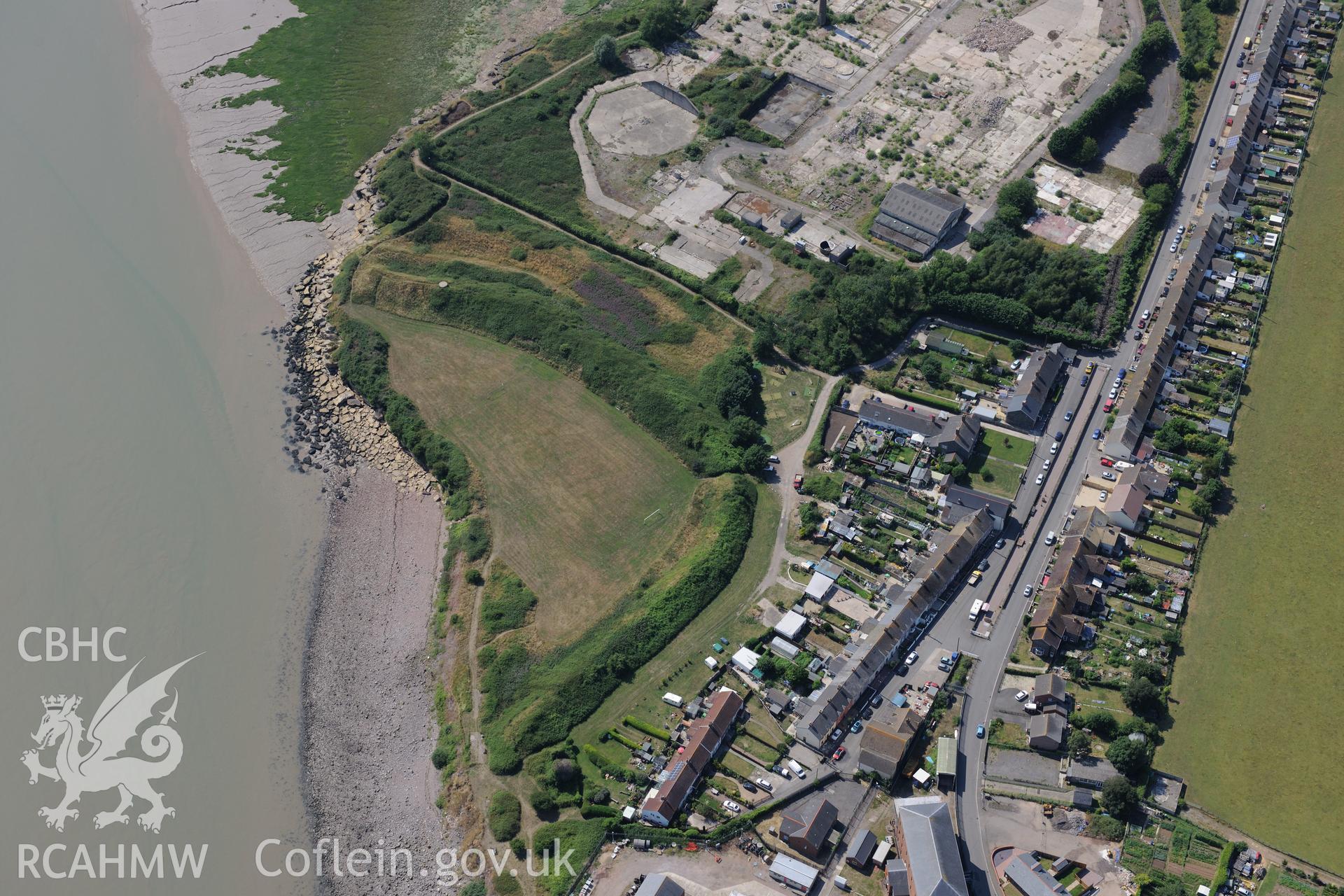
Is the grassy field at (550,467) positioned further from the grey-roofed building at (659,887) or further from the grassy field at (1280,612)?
the grassy field at (1280,612)

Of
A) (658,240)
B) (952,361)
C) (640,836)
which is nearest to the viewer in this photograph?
(640,836)

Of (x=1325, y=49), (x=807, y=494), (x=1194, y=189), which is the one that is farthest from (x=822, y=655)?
(x=1325, y=49)

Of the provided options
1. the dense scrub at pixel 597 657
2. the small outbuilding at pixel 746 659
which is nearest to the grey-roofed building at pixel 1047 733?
the small outbuilding at pixel 746 659

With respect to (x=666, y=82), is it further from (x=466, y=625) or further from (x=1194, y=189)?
(x=466, y=625)

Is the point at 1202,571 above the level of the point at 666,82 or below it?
below

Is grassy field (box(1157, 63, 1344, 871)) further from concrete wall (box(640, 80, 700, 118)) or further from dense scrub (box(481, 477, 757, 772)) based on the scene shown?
concrete wall (box(640, 80, 700, 118))

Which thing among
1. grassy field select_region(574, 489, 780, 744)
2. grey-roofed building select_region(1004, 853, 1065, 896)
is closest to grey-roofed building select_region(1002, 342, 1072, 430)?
grassy field select_region(574, 489, 780, 744)

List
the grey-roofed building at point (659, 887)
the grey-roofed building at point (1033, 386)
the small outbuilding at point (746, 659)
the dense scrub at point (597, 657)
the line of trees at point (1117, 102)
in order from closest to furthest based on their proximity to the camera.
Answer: the grey-roofed building at point (659, 887) → the dense scrub at point (597, 657) → the small outbuilding at point (746, 659) → the grey-roofed building at point (1033, 386) → the line of trees at point (1117, 102)
